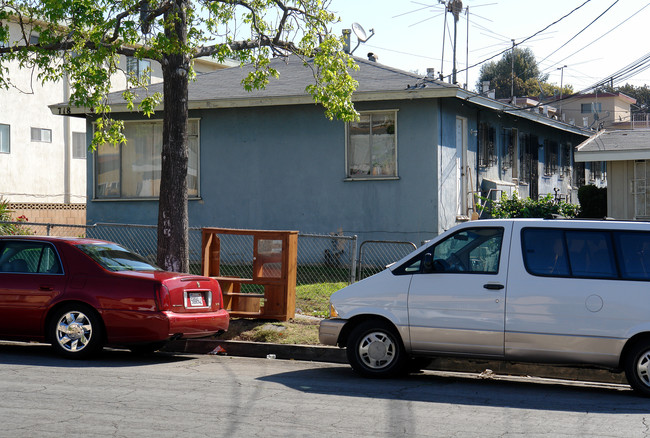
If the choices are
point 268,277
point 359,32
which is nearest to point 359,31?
point 359,32

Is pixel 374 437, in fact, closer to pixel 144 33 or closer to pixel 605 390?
pixel 605 390

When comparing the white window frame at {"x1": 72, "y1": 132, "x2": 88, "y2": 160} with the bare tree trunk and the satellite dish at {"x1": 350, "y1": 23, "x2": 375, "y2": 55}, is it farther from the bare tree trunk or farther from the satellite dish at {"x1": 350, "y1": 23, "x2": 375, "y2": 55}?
the bare tree trunk

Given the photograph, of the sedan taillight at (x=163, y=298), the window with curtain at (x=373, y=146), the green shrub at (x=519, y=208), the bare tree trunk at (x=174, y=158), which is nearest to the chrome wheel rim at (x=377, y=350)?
the sedan taillight at (x=163, y=298)

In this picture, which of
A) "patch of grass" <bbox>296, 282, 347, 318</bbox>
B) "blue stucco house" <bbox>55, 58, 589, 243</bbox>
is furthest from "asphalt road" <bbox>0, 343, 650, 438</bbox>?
"blue stucco house" <bbox>55, 58, 589, 243</bbox>

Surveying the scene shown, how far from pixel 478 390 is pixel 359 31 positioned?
13557mm

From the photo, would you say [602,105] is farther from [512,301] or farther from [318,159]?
[512,301]

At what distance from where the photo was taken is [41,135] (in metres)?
30.6

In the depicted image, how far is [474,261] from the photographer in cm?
877

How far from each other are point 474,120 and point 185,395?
47.9 ft

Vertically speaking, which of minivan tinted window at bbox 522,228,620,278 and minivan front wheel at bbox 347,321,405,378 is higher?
minivan tinted window at bbox 522,228,620,278

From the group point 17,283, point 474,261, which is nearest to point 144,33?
point 17,283

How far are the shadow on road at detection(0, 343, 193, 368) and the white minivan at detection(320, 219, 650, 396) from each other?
2465 mm

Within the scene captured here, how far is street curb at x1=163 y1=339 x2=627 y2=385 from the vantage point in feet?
31.0

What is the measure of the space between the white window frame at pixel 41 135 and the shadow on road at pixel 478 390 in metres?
23.6
